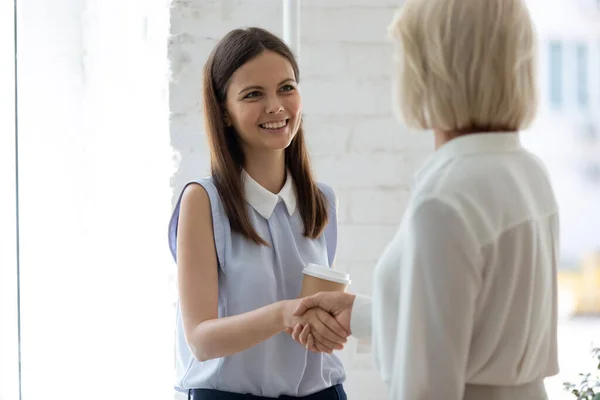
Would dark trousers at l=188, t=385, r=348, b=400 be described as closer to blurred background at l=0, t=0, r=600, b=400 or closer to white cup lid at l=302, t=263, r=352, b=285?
white cup lid at l=302, t=263, r=352, b=285

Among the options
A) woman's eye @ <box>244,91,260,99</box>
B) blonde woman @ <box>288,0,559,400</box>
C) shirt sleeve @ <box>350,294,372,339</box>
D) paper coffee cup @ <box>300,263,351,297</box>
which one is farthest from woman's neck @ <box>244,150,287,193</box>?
blonde woman @ <box>288,0,559,400</box>

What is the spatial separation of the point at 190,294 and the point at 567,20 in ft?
4.77

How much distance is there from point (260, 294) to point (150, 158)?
3.14ft

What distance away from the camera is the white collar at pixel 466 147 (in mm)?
1110

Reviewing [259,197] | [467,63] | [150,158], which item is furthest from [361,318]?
[150,158]

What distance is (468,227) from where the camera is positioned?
3.39 feet

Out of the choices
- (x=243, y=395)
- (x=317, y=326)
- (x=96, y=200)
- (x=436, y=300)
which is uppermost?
(x=96, y=200)

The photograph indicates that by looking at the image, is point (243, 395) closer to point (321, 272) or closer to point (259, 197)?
point (321, 272)

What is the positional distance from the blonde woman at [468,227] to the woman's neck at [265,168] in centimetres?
65

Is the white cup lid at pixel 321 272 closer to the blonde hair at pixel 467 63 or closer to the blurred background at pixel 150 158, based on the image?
the blonde hair at pixel 467 63

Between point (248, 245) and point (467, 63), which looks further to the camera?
point (248, 245)

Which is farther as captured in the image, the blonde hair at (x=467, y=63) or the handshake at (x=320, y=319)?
the handshake at (x=320, y=319)

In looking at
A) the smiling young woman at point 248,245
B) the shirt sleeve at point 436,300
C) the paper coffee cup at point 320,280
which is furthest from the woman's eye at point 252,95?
the shirt sleeve at point 436,300

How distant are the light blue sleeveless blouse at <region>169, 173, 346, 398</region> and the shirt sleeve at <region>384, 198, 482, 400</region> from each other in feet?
1.97
